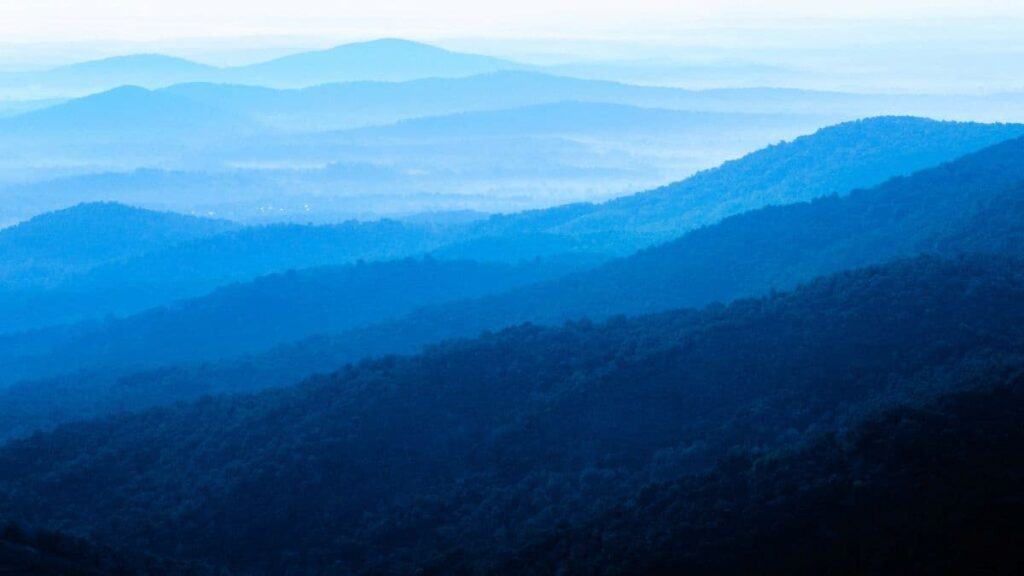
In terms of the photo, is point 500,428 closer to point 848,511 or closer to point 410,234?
point 848,511

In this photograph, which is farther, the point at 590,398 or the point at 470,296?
the point at 470,296

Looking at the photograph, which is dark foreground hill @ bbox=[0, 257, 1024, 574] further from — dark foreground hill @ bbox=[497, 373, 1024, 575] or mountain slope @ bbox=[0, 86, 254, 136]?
mountain slope @ bbox=[0, 86, 254, 136]

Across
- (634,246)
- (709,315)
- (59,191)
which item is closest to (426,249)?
(634,246)

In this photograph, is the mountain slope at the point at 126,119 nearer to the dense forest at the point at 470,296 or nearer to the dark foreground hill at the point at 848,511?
the dense forest at the point at 470,296

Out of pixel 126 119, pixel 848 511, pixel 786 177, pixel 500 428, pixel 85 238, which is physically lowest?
pixel 500 428

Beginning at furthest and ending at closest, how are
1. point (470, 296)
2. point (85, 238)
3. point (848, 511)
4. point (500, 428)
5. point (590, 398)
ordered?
1. point (85, 238)
2. point (470, 296)
3. point (590, 398)
4. point (500, 428)
5. point (848, 511)

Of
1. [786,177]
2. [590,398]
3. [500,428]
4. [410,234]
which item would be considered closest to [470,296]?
[786,177]

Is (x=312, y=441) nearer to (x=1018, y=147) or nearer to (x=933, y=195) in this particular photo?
(x=933, y=195)

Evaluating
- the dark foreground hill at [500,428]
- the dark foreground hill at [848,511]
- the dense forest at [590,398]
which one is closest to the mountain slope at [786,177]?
the dense forest at [590,398]

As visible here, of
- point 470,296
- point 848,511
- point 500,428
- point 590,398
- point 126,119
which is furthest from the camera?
point 126,119
